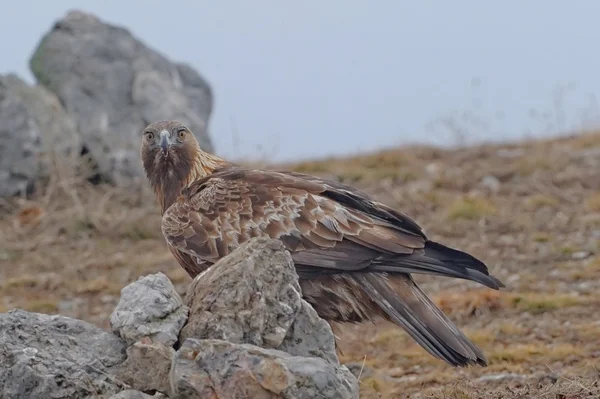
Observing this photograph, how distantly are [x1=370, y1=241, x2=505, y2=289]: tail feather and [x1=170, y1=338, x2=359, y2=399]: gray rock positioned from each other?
1703 mm

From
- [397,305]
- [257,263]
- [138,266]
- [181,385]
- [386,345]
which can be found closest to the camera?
[181,385]

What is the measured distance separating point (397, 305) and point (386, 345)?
2014mm

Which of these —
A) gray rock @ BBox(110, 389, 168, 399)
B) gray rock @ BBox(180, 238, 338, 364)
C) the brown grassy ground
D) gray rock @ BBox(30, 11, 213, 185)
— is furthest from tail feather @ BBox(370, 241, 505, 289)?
gray rock @ BBox(30, 11, 213, 185)

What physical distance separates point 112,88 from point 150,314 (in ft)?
32.2

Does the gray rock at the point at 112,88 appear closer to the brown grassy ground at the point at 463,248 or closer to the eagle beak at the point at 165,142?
the brown grassy ground at the point at 463,248

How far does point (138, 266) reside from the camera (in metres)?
10.3

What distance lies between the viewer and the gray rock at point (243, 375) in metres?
3.86

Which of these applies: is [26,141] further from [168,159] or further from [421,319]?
[421,319]

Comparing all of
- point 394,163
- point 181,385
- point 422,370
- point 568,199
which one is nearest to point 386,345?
point 422,370

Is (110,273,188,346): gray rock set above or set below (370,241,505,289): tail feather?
below

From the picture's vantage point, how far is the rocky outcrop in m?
4.23

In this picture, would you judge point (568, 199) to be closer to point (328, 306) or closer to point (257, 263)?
point (328, 306)

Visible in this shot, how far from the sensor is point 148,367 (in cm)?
428

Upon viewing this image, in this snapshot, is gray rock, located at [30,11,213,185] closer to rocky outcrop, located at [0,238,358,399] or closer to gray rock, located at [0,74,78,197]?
gray rock, located at [0,74,78,197]
